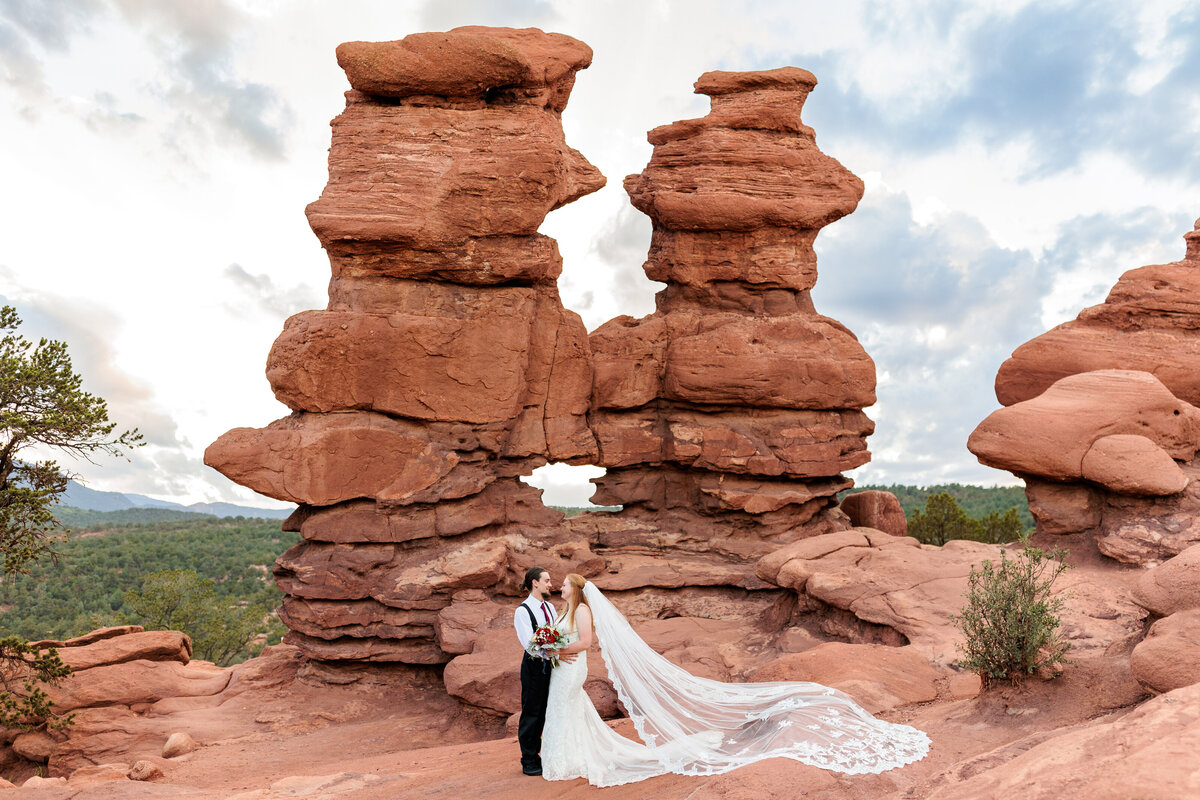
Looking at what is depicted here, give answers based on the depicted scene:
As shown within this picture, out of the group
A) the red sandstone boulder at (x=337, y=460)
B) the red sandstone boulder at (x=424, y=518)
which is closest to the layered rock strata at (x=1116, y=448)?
the red sandstone boulder at (x=424, y=518)

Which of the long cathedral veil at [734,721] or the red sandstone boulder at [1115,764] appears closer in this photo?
the red sandstone boulder at [1115,764]

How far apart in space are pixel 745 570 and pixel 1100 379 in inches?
311

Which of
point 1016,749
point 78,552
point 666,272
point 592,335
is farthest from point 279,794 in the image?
point 78,552

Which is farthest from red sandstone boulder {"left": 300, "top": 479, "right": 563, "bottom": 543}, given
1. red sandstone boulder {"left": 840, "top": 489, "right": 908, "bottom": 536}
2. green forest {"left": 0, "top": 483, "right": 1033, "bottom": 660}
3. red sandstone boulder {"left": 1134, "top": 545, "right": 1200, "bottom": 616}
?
red sandstone boulder {"left": 1134, "top": 545, "right": 1200, "bottom": 616}

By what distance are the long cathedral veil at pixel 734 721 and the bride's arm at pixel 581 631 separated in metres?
0.12

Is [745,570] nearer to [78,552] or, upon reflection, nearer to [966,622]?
[966,622]

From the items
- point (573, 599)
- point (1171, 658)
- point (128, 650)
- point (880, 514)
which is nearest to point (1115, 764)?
point (1171, 658)

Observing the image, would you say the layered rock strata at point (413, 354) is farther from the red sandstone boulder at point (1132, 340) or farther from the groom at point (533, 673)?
the red sandstone boulder at point (1132, 340)

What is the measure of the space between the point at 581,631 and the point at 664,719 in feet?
4.09

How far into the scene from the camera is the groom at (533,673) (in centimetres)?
916

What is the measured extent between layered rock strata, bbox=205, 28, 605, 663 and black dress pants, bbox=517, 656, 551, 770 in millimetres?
6502

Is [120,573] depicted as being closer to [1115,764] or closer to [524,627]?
[524,627]

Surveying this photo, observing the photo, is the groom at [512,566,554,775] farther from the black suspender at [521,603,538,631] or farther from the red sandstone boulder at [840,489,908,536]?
the red sandstone boulder at [840,489,908,536]

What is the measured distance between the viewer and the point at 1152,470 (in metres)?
15.1
